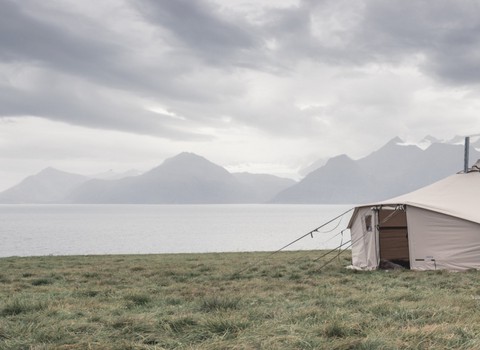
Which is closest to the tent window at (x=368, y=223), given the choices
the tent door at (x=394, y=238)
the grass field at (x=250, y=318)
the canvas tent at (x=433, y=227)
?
the canvas tent at (x=433, y=227)

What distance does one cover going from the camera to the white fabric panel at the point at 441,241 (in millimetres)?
15305

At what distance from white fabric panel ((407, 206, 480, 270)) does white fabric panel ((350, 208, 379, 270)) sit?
129cm

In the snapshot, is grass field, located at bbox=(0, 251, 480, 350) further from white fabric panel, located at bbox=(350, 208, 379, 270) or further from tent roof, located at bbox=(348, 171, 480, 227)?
white fabric panel, located at bbox=(350, 208, 379, 270)

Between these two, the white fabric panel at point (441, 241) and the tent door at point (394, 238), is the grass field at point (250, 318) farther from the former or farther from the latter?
the tent door at point (394, 238)

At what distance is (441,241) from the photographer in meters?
15.7

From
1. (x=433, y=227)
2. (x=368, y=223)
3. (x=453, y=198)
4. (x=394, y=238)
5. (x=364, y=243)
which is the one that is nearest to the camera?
(x=433, y=227)

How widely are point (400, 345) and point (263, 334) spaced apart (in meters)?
1.58

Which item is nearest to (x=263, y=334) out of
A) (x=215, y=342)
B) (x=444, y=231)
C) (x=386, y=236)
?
(x=215, y=342)

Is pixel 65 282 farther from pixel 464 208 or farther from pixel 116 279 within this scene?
pixel 464 208

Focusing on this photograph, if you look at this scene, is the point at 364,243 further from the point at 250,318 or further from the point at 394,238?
the point at 250,318

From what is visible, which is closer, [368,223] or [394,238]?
[368,223]

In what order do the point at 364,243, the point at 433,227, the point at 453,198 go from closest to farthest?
the point at 433,227
the point at 453,198
the point at 364,243

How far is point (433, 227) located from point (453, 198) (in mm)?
1739

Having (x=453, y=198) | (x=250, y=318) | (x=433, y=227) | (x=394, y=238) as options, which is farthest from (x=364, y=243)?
(x=250, y=318)
